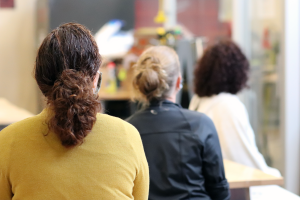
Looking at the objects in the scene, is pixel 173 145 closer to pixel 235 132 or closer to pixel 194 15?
pixel 235 132

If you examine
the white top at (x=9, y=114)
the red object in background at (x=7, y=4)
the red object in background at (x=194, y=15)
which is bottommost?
the white top at (x=9, y=114)

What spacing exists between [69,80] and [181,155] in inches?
26.8

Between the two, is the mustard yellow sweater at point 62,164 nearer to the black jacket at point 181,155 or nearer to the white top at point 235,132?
the black jacket at point 181,155

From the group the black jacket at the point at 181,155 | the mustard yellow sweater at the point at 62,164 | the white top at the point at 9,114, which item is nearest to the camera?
the mustard yellow sweater at the point at 62,164

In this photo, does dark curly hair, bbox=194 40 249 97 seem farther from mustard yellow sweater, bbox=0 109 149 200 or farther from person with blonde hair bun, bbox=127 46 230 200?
mustard yellow sweater, bbox=0 109 149 200

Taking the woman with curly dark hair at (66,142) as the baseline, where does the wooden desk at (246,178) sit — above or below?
below

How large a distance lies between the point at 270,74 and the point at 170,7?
8.64 feet

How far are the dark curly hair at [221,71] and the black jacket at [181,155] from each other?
35.0 inches

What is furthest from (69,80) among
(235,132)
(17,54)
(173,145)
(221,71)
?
(17,54)

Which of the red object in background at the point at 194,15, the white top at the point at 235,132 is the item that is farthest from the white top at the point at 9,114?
the red object in background at the point at 194,15

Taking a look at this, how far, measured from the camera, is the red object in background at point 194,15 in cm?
587

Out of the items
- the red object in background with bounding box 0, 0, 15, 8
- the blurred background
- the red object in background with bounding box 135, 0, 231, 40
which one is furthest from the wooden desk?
the red object in background with bounding box 135, 0, 231, 40

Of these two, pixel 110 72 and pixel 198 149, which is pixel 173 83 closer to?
pixel 198 149

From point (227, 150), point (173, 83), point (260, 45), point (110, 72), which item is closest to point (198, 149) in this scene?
point (173, 83)
